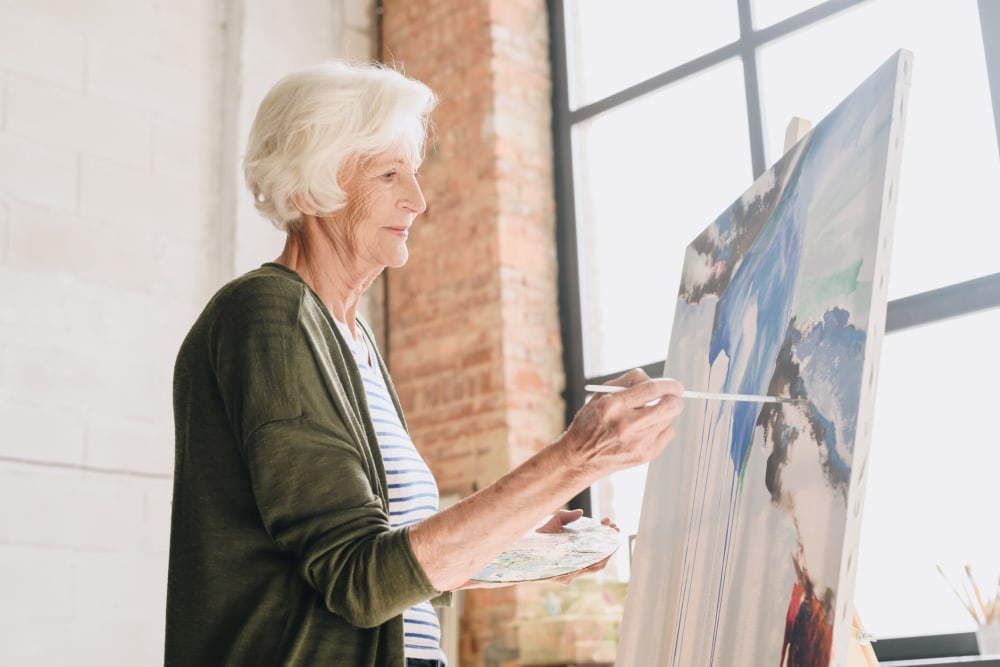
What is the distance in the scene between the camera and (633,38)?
4254mm

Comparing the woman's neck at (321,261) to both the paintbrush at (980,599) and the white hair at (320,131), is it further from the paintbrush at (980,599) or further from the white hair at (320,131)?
the paintbrush at (980,599)

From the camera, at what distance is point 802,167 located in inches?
61.4

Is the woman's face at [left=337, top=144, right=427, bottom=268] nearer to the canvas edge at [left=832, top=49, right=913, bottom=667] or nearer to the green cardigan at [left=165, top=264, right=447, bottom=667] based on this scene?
the green cardigan at [left=165, top=264, right=447, bottom=667]

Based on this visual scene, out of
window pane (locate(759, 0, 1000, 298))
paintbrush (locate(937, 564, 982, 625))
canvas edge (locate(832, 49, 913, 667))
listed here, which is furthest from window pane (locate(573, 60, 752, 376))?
canvas edge (locate(832, 49, 913, 667))

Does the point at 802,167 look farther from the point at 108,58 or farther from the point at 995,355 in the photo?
the point at 108,58

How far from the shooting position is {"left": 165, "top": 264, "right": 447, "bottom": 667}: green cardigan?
1215mm

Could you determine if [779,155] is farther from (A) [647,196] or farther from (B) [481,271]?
(B) [481,271]

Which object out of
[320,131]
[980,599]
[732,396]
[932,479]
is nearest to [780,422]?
[732,396]

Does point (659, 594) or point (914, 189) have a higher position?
point (914, 189)

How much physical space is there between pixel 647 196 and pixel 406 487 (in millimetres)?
2762

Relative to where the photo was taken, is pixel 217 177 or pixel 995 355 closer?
pixel 995 355

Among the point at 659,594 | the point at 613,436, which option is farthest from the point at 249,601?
the point at 659,594

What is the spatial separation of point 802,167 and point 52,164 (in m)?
2.85

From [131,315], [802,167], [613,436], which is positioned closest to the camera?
[613,436]
